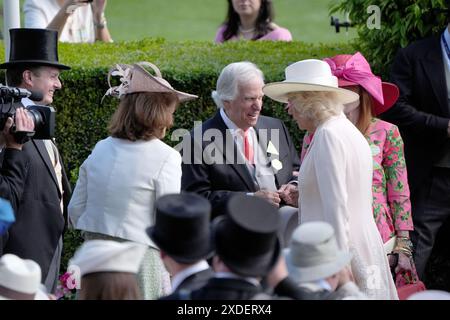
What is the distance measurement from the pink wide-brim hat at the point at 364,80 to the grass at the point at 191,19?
11.2 metres

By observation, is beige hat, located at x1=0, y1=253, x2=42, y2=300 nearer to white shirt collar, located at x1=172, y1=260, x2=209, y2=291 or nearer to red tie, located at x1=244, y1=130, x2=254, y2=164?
white shirt collar, located at x1=172, y1=260, x2=209, y2=291

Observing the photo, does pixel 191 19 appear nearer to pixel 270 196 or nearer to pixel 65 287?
pixel 65 287

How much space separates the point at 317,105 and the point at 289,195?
2.53 ft

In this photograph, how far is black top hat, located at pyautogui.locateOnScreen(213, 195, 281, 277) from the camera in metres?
4.31

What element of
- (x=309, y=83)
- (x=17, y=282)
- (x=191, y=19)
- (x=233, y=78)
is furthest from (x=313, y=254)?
(x=191, y=19)

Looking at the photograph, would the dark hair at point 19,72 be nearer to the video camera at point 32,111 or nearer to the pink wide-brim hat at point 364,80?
the video camera at point 32,111

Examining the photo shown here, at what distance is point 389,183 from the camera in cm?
689

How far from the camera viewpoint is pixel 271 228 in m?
4.38

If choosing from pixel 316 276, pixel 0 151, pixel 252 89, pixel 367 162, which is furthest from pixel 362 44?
pixel 316 276

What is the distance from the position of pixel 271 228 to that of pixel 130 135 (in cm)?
188

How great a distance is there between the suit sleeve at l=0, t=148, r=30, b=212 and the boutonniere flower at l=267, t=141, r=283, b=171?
151 cm

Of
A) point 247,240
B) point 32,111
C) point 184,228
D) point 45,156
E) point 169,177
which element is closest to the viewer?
point 247,240

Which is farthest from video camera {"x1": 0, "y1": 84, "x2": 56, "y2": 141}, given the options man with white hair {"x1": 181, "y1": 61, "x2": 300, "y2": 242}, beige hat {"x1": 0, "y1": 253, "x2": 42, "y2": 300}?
beige hat {"x1": 0, "y1": 253, "x2": 42, "y2": 300}

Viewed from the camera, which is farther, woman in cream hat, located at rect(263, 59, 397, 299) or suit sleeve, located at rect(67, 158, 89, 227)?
suit sleeve, located at rect(67, 158, 89, 227)
